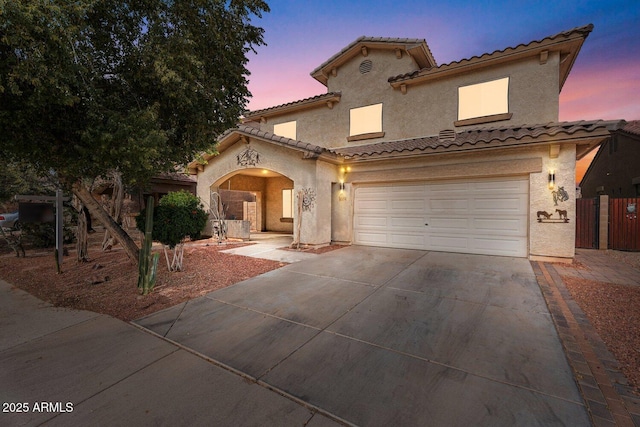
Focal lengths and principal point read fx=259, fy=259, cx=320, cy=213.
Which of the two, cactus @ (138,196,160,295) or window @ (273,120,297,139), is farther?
window @ (273,120,297,139)

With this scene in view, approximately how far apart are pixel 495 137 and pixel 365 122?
5433 millimetres

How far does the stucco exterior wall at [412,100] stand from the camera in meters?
8.50

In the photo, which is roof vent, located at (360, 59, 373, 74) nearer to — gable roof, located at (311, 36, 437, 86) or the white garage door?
gable roof, located at (311, 36, 437, 86)

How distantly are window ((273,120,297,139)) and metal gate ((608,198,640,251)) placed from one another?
42.4 feet

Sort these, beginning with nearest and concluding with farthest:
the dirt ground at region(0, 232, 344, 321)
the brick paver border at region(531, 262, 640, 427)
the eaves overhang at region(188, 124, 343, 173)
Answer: the brick paver border at region(531, 262, 640, 427) → the dirt ground at region(0, 232, 344, 321) → the eaves overhang at region(188, 124, 343, 173)

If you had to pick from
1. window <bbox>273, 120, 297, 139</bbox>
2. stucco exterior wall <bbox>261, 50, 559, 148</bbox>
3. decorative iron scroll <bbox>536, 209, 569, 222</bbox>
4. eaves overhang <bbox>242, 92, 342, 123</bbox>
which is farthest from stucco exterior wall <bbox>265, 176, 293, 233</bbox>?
decorative iron scroll <bbox>536, 209, 569, 222</bbox>

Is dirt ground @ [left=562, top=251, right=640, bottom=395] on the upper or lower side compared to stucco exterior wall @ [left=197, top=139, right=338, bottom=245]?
lower

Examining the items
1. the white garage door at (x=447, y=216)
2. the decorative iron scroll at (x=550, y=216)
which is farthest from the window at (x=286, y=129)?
the decorative iron scroll at (x=550, y=216)

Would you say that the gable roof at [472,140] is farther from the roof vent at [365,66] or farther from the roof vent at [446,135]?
the roof vent at [365,66]

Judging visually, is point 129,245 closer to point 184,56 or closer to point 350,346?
point 184,56

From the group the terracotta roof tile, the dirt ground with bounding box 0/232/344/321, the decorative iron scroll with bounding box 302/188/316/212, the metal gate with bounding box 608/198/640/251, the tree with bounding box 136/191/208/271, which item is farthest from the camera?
the decorative iron scroll with bounding box 302/188/316/212

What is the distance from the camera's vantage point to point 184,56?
4555 millimetres

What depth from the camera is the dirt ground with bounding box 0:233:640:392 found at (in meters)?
3.47

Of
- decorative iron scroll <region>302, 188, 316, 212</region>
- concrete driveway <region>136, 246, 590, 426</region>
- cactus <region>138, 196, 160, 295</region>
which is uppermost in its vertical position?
decorative iron scroll <region>302, 188, 316, 212</region>
